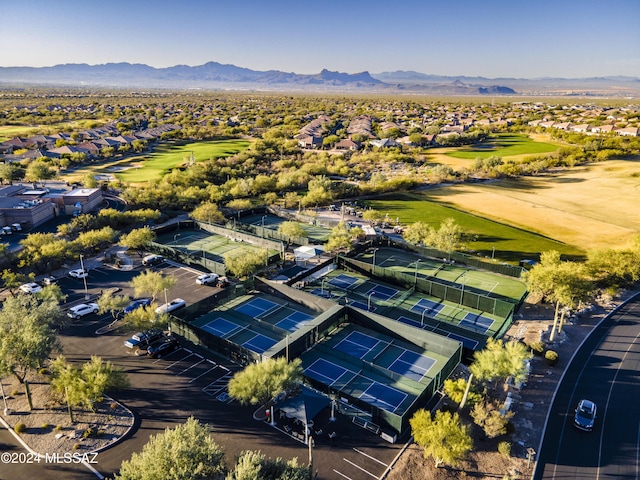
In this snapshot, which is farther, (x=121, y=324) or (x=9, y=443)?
(x=121, y=324)

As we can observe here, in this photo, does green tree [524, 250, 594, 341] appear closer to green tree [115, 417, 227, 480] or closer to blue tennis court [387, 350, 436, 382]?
blue tennis court [387, 350, 436, 382]

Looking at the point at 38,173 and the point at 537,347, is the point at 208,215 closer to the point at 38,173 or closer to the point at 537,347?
the point at 38,173

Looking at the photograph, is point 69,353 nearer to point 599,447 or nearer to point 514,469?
point 514,469

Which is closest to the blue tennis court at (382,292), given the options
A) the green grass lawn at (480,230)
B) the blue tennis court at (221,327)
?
the blue tennis court at (221,327)

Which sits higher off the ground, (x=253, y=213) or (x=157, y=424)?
(x=253, y=213)

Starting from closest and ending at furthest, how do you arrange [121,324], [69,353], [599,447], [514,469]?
[514,469] → [599,447] → [69,353] → [121,324]

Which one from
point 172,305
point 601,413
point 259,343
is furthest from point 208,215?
point 601,413

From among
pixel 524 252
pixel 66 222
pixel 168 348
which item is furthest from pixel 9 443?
pixel 524 252

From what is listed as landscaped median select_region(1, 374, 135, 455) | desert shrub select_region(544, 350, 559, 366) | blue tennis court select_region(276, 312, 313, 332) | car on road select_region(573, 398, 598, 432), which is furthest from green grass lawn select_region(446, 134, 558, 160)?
landscaped median select_region(1, 374, 135, 455)
